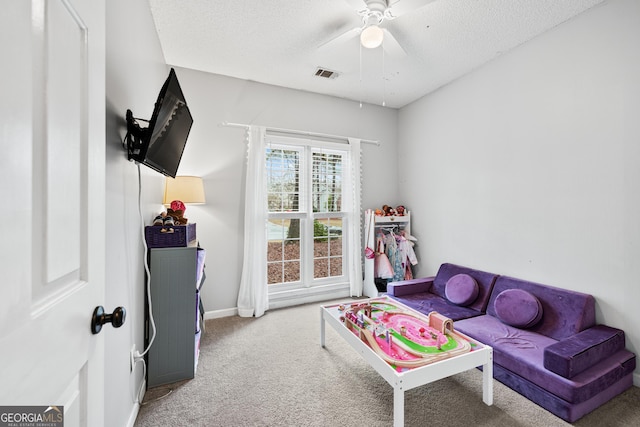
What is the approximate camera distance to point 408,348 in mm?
1674

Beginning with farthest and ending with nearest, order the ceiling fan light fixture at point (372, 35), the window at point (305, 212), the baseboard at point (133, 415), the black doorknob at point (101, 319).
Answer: the window at point (305, 212)
the ceiling fan light fixture at point (372, 35)
the baseboard at point (133, 415)
the black doorknob at point (101, 319)

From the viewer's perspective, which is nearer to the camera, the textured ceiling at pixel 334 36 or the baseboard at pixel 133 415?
the baseboard at pixel 133 415

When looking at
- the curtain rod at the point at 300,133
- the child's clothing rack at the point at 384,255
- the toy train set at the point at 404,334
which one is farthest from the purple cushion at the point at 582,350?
the curtain rod at the point at 300,133

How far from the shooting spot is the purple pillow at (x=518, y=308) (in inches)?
84.7

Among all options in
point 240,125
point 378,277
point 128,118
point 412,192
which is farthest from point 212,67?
point 378,277

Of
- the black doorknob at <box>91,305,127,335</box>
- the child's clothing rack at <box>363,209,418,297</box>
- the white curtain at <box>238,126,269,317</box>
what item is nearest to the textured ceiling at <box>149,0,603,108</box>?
the white curtain at <box>238,126,269,317</box>

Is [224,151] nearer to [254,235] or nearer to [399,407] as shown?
[254,235]

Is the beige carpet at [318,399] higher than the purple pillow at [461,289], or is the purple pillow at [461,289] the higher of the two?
the purple pillow at [461,289]

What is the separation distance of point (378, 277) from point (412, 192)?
134cm

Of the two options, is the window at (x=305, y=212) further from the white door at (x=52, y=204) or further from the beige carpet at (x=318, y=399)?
the white door at (x=52, y=204)

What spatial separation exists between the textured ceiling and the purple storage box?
1.71m

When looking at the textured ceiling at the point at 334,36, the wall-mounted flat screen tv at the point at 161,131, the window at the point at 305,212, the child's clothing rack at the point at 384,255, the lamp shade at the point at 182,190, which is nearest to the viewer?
the wall-mounted flat screen tv at the point at 161,131

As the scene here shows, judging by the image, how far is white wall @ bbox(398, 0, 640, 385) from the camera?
1907 mm

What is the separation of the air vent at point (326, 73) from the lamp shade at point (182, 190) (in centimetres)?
183
